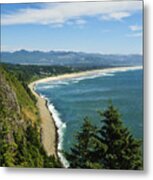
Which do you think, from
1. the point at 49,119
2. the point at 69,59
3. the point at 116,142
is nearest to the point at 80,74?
the point at 69,59

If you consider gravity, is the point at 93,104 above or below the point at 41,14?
below

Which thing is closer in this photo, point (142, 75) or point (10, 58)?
point (142, 75)

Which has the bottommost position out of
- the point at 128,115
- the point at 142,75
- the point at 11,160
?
the point at 11,160

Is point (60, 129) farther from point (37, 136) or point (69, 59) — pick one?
point (69, 59)

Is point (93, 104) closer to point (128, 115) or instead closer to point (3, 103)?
point (128, 115)

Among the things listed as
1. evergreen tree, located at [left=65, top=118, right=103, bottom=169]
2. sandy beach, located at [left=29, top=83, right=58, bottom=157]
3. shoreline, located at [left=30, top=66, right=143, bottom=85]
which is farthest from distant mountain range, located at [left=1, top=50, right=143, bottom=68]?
evergreen tree, located at [left=65, top=118, right=103, bottom=169]

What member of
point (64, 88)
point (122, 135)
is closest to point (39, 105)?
point (64, 88)

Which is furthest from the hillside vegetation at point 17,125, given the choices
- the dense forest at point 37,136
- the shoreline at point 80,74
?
the shoreline at point 80,74
